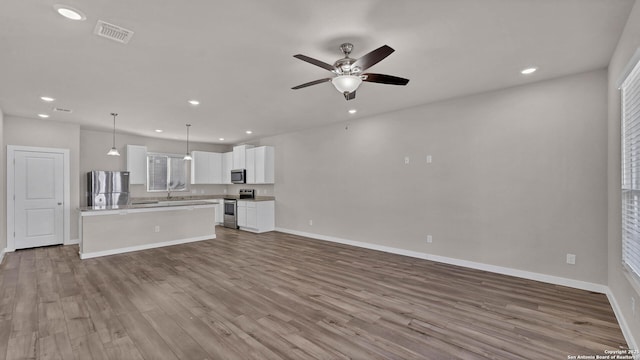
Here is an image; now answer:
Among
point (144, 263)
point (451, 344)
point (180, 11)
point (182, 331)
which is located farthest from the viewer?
point (144, 263)

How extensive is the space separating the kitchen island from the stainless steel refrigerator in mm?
1319

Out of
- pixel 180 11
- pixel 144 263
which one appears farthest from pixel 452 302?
pixel 144 263

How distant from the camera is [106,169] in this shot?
278 inches

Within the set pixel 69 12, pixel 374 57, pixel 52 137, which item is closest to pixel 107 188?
pixel 52 137

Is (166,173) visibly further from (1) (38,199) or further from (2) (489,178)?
(2) (489,178)

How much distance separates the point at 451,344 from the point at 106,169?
8.11 meters

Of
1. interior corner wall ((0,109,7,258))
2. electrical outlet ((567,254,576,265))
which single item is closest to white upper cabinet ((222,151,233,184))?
interior corner wall ((0,109,7,258))

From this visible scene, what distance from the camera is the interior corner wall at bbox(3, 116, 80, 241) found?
549cm

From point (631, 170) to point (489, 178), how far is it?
174 centimetres

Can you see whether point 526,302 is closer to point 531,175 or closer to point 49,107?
point 531,175

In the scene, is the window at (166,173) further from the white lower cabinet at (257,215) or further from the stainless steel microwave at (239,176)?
the white lower cabinet at (257,215)

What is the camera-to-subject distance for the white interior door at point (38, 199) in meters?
5.57

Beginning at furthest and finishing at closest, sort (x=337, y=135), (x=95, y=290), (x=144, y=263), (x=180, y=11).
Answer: (x=337, y=135) → (x=144, y=263) → (x=95, y=290) → (x=180, y=11)

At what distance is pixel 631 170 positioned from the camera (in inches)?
97.0
